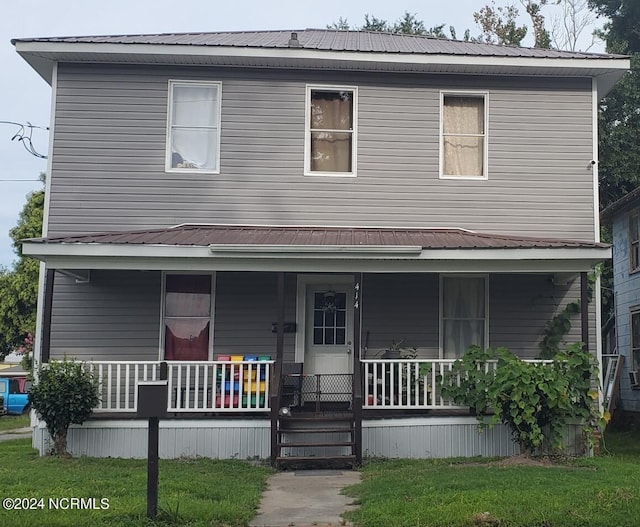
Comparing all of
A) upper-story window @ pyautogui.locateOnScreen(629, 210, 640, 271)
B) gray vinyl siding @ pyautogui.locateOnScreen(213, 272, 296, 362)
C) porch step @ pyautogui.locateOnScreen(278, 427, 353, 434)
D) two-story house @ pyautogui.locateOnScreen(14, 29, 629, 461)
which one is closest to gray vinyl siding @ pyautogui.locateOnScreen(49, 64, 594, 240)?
two-story house @ pyautogui.locateOnScreen(14, 29, 629, 461)

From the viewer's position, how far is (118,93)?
11773mm

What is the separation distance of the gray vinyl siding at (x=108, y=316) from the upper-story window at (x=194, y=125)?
6.27ft

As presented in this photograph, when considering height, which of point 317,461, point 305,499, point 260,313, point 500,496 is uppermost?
point 260,313

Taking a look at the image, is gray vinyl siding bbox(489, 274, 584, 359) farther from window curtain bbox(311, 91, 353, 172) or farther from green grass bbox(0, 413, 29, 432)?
green grass bbox(0, 413, 29, 432)

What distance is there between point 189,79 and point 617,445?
9.60 meters

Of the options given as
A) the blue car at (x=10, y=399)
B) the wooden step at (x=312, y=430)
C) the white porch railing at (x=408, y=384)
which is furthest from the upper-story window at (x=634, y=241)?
the blue car at (x=10, y=399)

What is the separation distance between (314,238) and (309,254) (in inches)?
33.4

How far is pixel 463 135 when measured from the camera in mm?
12055

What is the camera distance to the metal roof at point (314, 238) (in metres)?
9.97

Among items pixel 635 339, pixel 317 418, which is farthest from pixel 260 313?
pixel 635 339

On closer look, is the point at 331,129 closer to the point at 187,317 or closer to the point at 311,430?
the point at 187,317

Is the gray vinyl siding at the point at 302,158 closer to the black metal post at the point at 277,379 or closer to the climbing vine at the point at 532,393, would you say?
the black metal post at the point at 277,379

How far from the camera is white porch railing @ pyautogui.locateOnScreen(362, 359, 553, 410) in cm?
1029

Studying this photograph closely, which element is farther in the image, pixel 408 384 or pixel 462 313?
pixel 462 313
